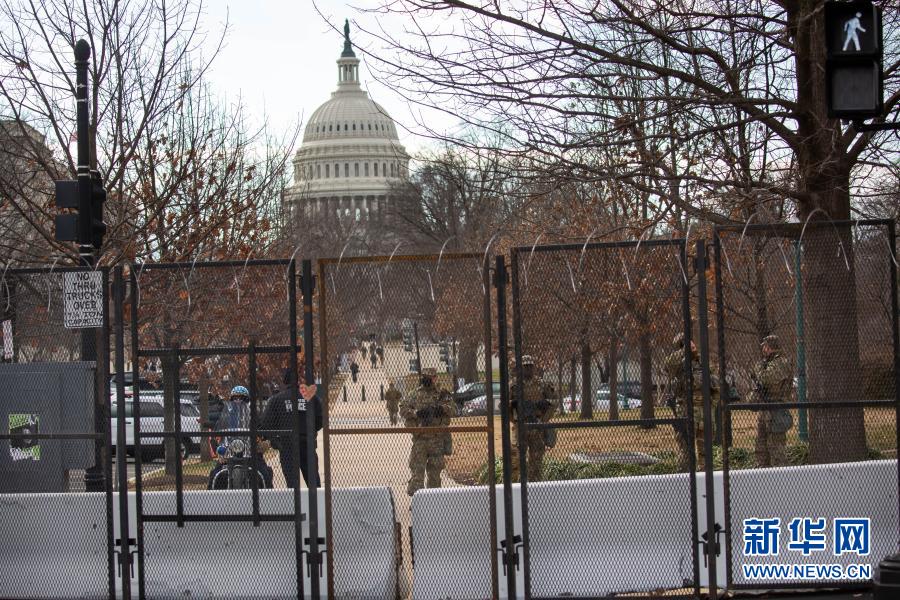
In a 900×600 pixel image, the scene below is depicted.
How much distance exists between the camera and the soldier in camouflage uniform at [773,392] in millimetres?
8789

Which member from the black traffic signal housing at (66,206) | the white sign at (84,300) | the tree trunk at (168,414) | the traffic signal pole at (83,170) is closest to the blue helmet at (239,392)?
the white sign at (84,300)

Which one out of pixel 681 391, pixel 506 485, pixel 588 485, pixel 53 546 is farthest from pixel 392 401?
pixel 681 391

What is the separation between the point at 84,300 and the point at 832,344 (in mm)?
5954

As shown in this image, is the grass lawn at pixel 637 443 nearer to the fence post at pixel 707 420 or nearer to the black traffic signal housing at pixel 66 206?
the fence post at pixel 707 420

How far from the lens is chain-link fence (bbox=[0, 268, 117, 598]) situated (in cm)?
884

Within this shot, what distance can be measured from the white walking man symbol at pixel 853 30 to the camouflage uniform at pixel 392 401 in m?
4.22

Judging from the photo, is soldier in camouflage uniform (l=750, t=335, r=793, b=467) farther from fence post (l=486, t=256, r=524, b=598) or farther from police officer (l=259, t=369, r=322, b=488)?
police officer (l=259, t=369, r=322, b=488)

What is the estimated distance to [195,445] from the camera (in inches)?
541

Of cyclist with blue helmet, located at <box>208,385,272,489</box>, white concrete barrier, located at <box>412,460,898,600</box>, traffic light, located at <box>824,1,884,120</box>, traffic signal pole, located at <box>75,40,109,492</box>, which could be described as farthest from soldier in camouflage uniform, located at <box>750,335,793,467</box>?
traffic signal pole, located at <box>75,40,109,492</box>

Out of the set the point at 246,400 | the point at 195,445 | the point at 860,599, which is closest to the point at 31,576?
the point at 246,400

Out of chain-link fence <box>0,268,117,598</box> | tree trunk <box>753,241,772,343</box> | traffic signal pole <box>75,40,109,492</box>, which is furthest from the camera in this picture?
tree trunk <box>753,241,772,343</box>

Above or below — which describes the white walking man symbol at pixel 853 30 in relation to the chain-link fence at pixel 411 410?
above

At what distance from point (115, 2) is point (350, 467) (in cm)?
776

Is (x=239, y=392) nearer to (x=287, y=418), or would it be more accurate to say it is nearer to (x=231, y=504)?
(x=287, y=418)
